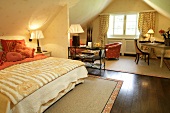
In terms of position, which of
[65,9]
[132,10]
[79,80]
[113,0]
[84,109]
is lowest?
[84,109]

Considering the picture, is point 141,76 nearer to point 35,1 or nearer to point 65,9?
point 65,9

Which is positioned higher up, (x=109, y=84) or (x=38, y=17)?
(x=38, y=17)

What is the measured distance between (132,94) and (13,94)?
6.92 ft

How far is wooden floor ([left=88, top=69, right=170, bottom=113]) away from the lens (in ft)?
6.98

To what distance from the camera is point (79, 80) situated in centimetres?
295

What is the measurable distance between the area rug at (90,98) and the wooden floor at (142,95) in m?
0.14

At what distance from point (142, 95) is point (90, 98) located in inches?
40.9

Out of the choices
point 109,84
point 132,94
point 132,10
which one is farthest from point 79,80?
point 132,10

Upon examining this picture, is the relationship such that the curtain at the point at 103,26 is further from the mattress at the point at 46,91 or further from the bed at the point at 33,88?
the bed at the point at 33,88

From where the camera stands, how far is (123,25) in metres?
6.63

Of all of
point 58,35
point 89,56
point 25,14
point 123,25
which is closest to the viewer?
point 25,14

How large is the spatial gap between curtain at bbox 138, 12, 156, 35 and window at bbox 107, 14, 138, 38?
0.27 m

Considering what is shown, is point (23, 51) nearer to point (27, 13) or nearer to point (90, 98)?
point (27, 13)

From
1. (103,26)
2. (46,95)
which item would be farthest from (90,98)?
(103,26)
